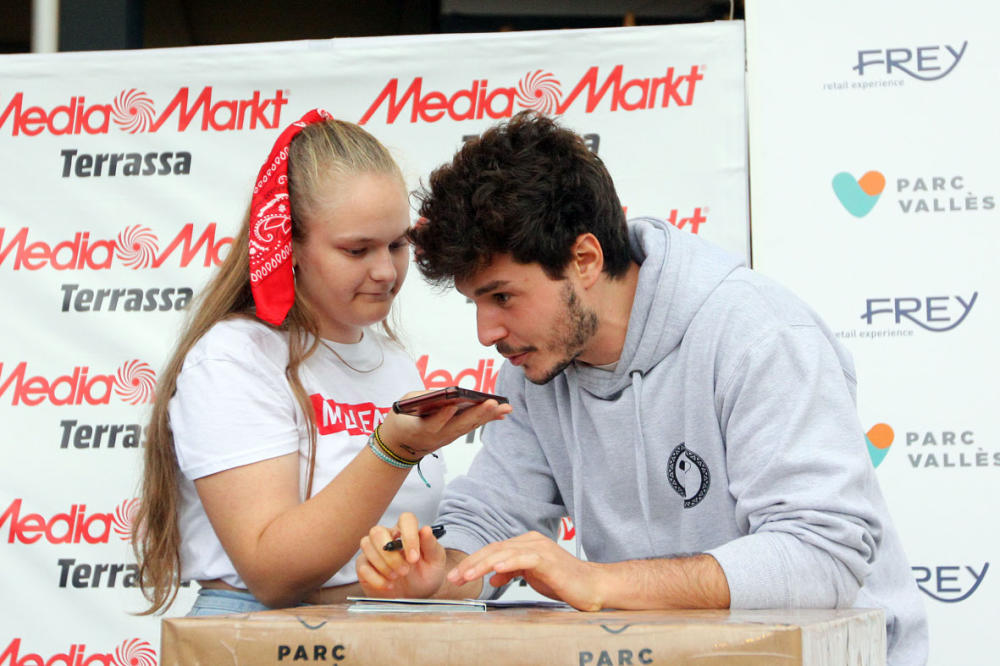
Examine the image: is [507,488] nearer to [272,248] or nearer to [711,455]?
[711,455]

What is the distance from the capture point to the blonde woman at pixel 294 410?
1.67 metres

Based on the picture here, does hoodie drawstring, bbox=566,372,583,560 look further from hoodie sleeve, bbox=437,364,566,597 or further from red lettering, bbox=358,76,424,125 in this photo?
red lettering, bbox=358,76,424,125

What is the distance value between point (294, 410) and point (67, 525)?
1774 millimetres

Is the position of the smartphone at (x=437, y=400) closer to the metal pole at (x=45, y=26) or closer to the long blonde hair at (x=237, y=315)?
the long blonde hair at (x=237, y=315)

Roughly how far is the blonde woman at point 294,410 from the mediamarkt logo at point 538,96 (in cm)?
124

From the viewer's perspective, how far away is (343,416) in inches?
76.3

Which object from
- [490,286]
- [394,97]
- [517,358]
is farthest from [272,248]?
[394,97]

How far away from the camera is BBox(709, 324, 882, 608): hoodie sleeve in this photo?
151 cm

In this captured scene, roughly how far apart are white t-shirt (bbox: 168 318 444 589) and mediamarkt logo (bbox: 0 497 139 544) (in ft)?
4.90

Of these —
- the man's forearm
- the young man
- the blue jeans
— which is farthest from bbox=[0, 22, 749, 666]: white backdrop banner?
the man's forearm

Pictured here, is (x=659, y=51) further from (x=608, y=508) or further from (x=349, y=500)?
(x=349, y=500)

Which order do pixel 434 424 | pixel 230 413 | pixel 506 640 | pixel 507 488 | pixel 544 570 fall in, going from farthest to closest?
pixel 507 488 → pixel 230 413 → pixel 434 424 → pixel 544 570 → pixel 506 640

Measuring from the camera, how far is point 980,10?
121 inches

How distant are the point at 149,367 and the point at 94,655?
2.95 feet
